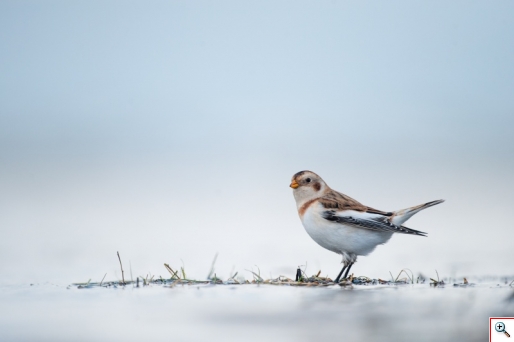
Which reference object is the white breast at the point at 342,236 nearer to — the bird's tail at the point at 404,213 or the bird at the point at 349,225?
the bird at the point at 349,225

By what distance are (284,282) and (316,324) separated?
2.22 meters

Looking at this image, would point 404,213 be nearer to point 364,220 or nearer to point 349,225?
point 364,220

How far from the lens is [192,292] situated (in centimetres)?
675

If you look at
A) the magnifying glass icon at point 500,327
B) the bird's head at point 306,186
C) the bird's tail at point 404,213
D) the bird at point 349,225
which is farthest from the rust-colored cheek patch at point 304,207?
the magnifying glass icon at point 500,327

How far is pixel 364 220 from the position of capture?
8016 mm

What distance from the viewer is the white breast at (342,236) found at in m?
8.00

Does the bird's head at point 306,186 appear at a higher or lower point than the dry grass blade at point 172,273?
higher

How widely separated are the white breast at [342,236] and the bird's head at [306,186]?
430 millimetres

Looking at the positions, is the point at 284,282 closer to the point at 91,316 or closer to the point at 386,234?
the point at 386,234

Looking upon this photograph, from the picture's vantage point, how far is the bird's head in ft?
28.3

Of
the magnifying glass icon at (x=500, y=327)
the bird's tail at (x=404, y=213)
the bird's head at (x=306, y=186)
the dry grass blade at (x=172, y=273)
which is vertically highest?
the bird's head at (x=306, y=186)

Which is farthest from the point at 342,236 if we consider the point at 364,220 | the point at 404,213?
the point at 404,213

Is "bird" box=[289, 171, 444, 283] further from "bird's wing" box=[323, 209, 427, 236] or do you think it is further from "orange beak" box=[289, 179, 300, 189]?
"orange beak" box=[289, 179, 300, 189]

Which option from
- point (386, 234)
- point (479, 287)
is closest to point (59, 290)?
point (386, 234)
